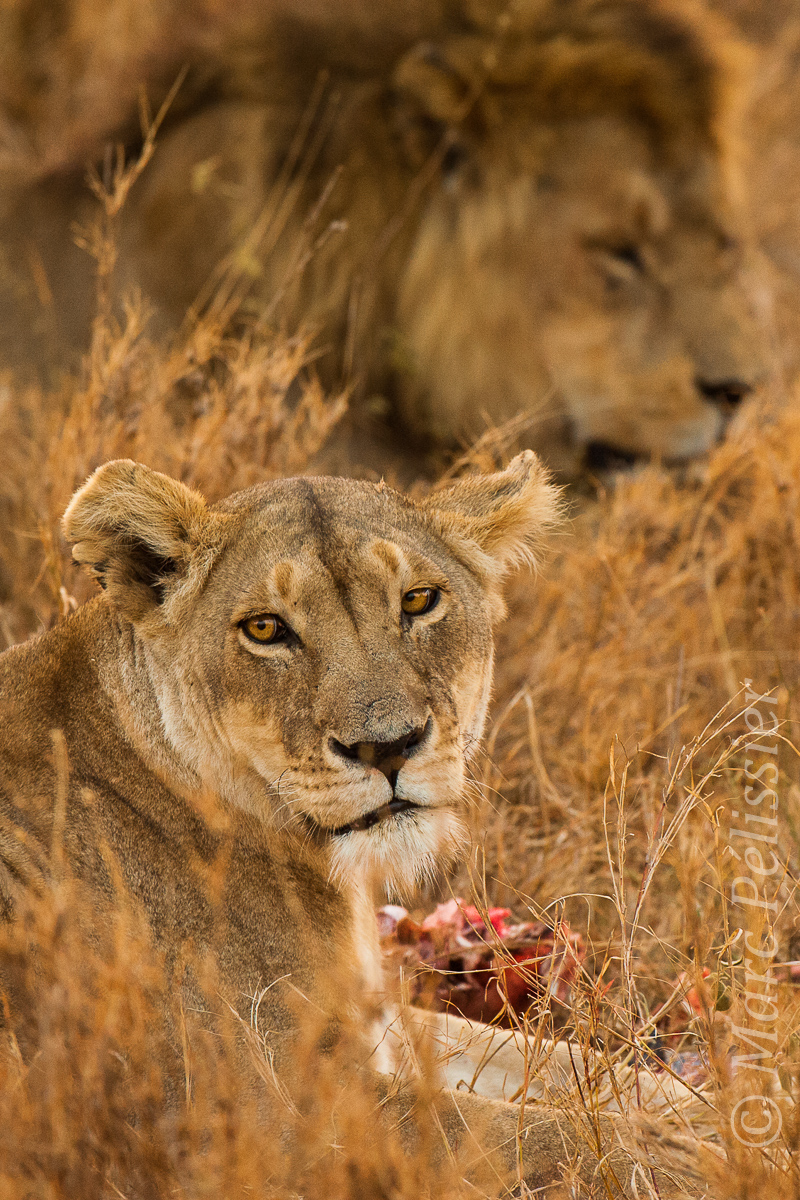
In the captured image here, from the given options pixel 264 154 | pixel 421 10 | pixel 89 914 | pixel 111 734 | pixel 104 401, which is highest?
pixel 421 10

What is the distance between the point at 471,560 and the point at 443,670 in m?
0.40

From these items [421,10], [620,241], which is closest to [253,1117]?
[620,241]

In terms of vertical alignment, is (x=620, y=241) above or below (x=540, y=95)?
below

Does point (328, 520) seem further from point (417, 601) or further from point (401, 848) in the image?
point (401, 848)

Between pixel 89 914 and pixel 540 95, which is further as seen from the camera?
pixel 540 95

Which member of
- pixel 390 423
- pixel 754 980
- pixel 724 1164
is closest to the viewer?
pixel 724 1164

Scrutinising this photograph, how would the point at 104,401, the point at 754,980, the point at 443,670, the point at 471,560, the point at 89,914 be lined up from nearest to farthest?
the point at 754,980
the point at 89,914
the point at 443,670
the point at 471,560
the point at 104,401

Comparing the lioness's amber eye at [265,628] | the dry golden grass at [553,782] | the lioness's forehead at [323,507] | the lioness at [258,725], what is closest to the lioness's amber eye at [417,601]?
the lioness at [258,725]

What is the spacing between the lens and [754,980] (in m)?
2.32

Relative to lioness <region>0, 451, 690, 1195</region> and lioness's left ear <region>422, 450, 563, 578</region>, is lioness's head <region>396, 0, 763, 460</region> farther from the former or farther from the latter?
lioness <region>0, 451, 690, 1195</region>

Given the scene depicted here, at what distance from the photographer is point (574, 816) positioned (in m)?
3.93

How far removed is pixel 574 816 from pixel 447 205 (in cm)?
386

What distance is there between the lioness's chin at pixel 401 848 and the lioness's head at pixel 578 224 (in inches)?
142

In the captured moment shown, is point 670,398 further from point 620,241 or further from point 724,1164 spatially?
point 724,1164
